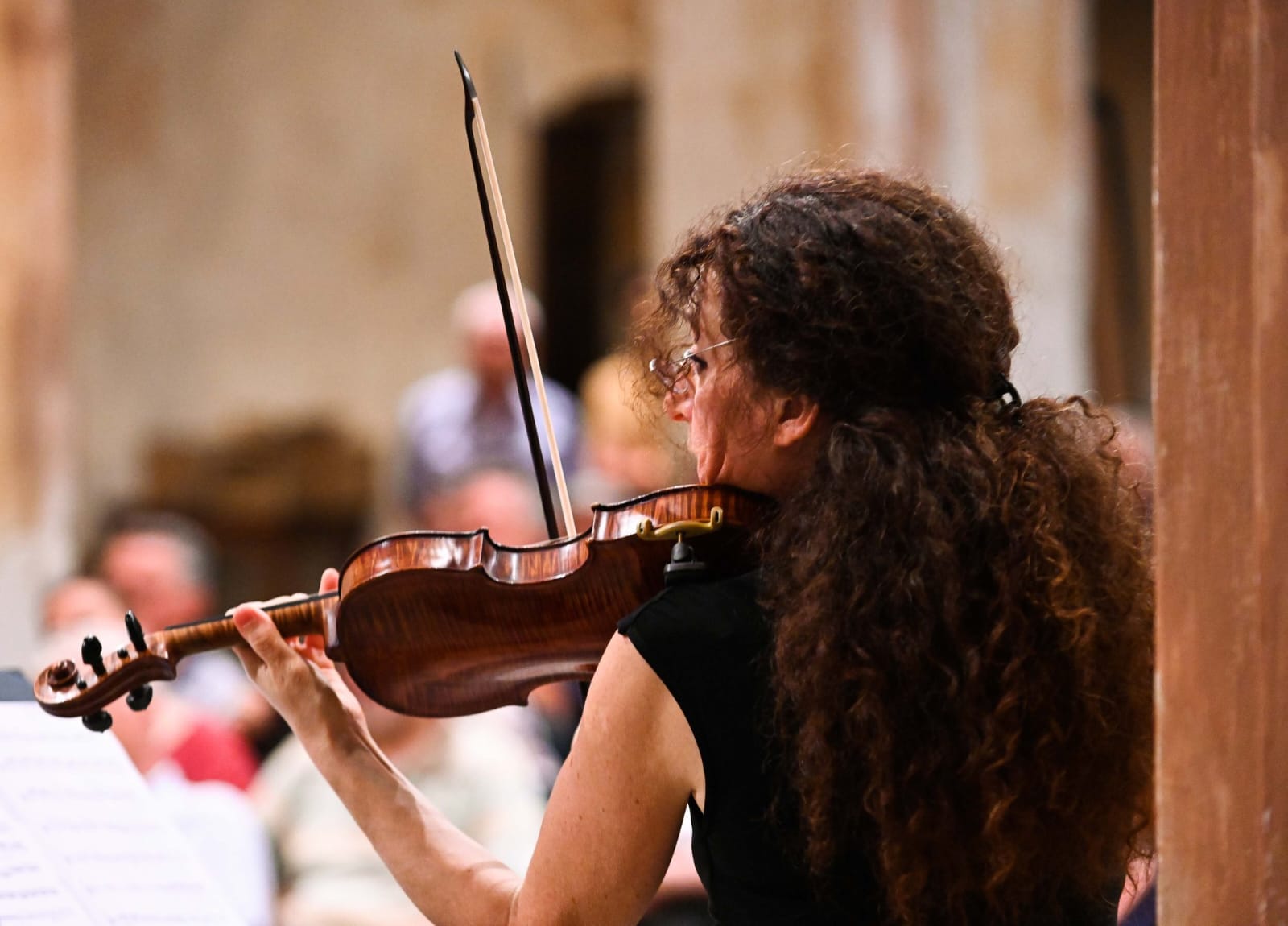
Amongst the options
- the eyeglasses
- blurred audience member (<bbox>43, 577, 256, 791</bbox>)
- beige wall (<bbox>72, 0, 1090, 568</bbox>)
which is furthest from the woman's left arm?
beige wall (<bbox>72, 0, 1090, 568</bbox>)

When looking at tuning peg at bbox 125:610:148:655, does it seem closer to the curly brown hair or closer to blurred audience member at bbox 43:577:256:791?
the curly brown hair

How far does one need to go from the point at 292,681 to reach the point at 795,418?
689 mm

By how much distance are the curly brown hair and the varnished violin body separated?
11 centimetres

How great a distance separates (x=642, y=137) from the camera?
28.8ft

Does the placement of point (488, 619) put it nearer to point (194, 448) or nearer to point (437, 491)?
point (437, 491)

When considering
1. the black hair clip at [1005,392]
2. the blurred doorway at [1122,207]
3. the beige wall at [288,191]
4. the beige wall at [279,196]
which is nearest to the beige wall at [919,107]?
the blurred doorway at [1122,207]

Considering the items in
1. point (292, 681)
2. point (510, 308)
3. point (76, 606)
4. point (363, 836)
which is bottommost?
point (363, 836)

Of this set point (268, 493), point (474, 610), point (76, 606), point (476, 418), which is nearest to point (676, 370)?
point (474, 610)

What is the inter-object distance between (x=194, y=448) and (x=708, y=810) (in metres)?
7.62

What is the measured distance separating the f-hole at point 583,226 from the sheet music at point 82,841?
705cm

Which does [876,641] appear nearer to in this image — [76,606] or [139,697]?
[139,697]

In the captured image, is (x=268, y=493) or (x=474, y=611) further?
(x=268, y=493)

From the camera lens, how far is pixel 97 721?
6.57 feet

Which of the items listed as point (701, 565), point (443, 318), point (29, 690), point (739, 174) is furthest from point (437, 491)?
point (443, 318)
